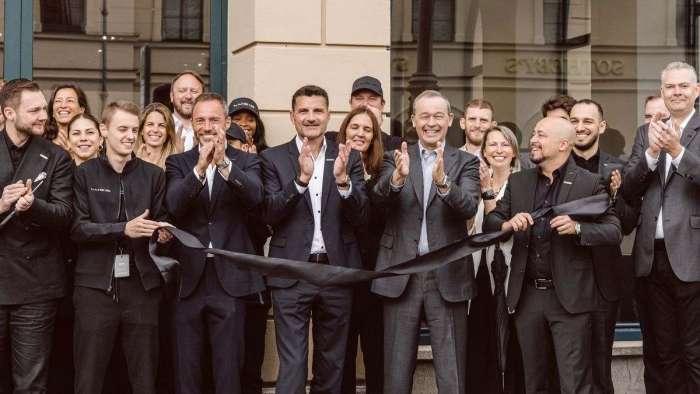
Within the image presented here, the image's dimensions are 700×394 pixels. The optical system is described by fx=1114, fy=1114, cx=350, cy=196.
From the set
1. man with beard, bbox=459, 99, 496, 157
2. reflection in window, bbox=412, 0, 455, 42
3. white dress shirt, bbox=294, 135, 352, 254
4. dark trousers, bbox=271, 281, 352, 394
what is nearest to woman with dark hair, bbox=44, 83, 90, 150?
white dress shirt, bbox=294, 135, 352, 254

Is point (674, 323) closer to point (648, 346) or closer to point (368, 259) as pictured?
point (648, 346)

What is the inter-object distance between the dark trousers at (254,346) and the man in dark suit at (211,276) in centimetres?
54

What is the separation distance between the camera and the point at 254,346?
8594mm

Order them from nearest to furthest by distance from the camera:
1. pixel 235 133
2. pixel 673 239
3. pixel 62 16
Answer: pixel 673 239 → pixel 235 133 → pixel 62 16

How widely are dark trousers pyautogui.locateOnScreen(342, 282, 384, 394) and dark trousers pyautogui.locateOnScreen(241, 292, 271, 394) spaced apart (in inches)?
26.2

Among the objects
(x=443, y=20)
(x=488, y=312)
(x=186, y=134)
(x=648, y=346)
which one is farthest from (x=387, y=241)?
(x=443, y=20)

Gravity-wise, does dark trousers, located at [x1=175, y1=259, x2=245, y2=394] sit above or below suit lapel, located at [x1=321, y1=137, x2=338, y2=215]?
below

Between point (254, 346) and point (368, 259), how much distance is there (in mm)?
1123

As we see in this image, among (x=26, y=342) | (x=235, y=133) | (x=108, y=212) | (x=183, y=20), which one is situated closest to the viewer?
(x=26, y=342)

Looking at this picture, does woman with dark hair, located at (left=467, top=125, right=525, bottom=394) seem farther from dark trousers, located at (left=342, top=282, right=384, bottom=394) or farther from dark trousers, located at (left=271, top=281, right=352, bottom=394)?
dark trousers, located at (left=271, top=281, right=352, bottom=394)

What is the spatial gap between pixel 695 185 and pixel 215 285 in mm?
3551

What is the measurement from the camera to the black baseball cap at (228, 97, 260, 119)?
29.9 feet

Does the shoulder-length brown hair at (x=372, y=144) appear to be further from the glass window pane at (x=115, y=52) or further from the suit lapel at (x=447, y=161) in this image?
the glass window pane at (x=115, y=52)

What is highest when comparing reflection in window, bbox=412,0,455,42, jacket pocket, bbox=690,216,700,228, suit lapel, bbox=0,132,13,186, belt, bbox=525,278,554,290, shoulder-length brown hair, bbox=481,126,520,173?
reflection in window, bbox=412,0,455,42
